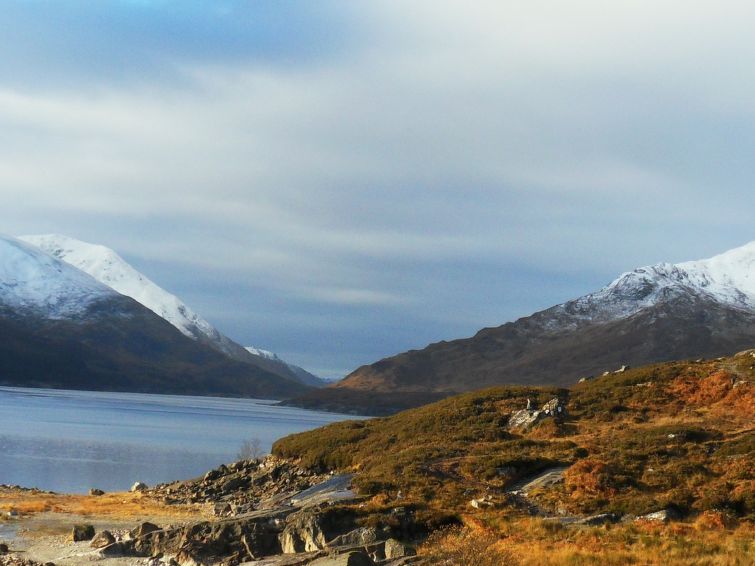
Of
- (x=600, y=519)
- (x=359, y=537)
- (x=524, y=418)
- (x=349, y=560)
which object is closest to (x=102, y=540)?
(x=359, y=537)

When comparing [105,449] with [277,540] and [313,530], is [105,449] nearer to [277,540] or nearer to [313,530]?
[277,540]

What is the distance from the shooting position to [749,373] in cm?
5769

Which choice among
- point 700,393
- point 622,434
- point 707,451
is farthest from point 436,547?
point 700,393

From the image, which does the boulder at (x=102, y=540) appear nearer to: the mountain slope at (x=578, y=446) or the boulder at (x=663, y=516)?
the mountain slope at (x=578, y=446)

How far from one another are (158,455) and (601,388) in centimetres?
5679

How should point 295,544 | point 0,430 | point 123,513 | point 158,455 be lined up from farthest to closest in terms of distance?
point 0,430
point 158,455
point 123,513
point 295,544

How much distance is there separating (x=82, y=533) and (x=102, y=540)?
8.61 ft

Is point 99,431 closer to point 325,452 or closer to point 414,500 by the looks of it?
point 325,452

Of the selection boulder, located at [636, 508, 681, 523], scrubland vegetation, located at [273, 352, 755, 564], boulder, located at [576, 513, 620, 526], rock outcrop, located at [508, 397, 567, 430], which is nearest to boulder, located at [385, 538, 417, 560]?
scrubland vegetation, located at [273, 352, 755, 564]

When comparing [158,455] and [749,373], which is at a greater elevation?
[749,373]

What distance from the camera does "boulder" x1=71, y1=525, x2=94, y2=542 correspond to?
127ft

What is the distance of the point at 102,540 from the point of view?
120 feet

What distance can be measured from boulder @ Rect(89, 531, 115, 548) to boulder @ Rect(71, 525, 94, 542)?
5.85 ft

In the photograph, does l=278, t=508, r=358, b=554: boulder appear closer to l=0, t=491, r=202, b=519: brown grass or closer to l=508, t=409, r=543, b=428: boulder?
l=0, t=491, r=202, b=519: brown grass
